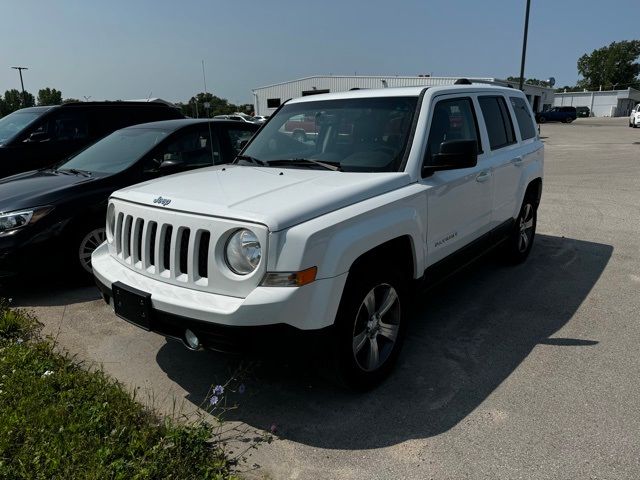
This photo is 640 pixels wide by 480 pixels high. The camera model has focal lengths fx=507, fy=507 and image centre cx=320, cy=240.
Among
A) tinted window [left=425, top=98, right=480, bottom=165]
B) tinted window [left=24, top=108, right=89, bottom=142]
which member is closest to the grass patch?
tinted window [left=425, top=98, right=480, bottom=165]

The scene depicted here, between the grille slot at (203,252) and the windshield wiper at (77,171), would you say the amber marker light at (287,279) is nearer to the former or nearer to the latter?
the grille slot at (203,252)

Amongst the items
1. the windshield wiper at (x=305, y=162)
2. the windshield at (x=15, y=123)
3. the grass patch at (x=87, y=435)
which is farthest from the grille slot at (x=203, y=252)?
the windshield at (x=15, y=123)

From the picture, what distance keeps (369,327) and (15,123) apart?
7875 millimetres

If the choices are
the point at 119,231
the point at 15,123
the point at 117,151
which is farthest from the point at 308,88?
the point at 119,231

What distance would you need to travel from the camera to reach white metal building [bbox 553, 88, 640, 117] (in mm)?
87812

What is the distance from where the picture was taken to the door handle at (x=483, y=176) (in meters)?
4.26

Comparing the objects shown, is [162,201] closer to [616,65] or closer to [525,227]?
[525,227]

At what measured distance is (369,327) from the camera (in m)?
3.20

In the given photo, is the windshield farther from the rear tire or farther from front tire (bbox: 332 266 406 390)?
the rear tire

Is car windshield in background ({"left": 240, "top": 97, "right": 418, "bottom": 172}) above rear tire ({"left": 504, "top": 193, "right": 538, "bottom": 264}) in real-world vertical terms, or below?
above

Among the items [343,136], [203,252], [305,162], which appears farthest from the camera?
[343,136]

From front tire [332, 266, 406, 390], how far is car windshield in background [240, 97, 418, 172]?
2.74ft

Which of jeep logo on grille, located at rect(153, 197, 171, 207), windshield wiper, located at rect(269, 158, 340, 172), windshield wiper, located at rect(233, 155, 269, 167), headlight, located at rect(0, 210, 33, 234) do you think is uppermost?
windshield wiper, located at rect(269, 158, 340, 172)

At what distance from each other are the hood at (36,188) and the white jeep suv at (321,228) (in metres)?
1.63
